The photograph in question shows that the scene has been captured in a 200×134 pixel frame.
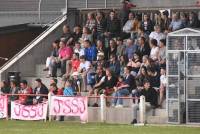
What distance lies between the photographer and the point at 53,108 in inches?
1218

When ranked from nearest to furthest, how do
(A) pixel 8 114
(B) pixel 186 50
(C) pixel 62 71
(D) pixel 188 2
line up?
1. (B) pixel 186 50
2. (A) pixel 8 114
3. (C) pixel 62 71
4. (D) pixel 188 2

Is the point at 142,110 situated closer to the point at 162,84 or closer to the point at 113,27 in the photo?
the point at 162,84

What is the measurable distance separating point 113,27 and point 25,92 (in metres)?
4.64

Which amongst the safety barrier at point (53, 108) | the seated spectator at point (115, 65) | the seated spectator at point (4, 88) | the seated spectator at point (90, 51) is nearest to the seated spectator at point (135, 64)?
the seated spectator at point (115, 65)

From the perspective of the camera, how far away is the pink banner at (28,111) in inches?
1228

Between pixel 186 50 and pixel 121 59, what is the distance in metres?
3.56

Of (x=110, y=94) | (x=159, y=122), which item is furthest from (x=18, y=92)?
(x=159, y=122)

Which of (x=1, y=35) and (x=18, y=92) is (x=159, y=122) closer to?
(x=18, y=92)

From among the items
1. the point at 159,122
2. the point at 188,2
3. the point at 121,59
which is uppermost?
the point at 188,2

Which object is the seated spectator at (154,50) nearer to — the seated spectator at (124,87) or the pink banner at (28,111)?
the seated spectator at (124,87)

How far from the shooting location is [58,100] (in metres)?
30.8

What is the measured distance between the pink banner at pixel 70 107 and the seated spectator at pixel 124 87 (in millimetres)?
1114

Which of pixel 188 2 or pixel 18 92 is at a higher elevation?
pixel 188 2

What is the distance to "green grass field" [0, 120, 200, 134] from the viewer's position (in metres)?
26.1
